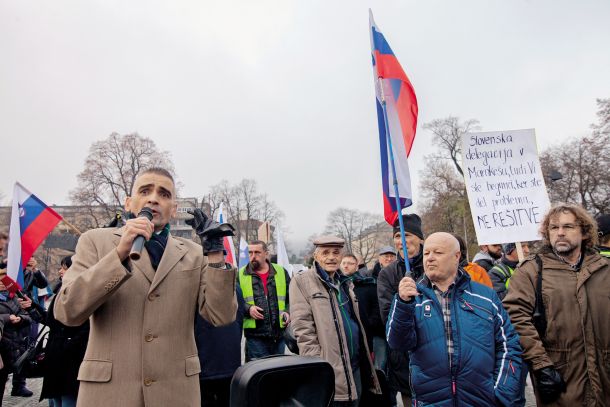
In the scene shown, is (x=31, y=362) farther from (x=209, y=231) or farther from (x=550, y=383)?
(x=550, y=383)

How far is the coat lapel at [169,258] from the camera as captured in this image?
6.53 feet

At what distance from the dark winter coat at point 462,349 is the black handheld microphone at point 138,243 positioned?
1.56 meters

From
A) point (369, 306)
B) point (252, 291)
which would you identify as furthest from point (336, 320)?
point (252, 291)

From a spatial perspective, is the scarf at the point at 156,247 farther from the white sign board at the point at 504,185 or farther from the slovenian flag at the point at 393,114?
the white sign board at the point at 504,185

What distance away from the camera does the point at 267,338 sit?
5.12 meters

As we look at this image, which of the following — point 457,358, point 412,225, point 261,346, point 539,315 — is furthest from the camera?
point 261,346

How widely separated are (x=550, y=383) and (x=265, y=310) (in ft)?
10.2

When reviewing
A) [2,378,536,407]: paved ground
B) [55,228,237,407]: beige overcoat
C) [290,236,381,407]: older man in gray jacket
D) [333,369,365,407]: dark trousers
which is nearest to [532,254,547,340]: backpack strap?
[290,236,381,407]: older man in gray jacket

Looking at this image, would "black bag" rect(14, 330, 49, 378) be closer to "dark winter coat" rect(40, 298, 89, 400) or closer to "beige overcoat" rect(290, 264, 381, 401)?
"dark winter coat" rect(40, 298, 89, 400)

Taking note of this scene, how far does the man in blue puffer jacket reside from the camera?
259 cm

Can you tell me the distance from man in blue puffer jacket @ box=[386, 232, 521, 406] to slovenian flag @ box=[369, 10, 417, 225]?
90 centimetres

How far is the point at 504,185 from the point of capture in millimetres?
5305

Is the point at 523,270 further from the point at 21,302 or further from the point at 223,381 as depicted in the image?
the point at 21,302

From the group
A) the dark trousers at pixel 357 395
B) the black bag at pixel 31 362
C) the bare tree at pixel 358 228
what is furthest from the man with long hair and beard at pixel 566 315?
the bare tree at pixel 358 228
